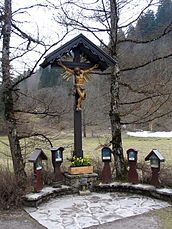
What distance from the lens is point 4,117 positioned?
7555 millimetres

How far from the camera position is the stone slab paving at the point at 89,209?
16.2 ft

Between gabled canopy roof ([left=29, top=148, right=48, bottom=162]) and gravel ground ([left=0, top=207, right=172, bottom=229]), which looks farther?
gabled canopy roof ([left=29, top=148, right=48, bottom=162])

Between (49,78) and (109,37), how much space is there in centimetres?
830

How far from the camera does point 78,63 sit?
7.47m

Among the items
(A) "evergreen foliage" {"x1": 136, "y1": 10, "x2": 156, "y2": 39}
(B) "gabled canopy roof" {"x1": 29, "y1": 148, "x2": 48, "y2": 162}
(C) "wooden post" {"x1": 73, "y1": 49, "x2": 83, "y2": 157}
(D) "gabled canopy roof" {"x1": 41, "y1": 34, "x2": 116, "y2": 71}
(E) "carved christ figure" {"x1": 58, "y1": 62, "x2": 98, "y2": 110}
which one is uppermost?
(A) "evergreen foliage" {"x1": 136, "y1": 10, "x2": 156, "y2": 39}

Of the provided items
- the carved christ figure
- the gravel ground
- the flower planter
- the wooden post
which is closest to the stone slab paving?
the gravel ground

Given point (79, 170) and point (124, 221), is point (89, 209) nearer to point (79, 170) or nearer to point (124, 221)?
point (124, 221)

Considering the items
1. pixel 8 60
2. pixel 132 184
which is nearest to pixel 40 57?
pixel 8 60

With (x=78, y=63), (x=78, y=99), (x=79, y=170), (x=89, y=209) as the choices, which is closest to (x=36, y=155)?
(x=79, y=170)

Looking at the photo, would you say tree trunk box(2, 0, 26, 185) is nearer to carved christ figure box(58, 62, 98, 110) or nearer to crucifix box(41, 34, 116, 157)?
crucifix box(41, 34, 116, 157)

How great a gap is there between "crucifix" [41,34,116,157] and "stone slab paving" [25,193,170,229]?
56.8 inches

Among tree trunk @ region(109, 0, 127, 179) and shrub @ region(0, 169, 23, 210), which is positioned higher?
tree trunk @ region(109, 0, 127, 179)

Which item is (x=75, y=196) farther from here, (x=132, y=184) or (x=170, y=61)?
(x=170, y=61)

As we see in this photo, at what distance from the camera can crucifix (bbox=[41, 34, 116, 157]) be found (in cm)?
698
